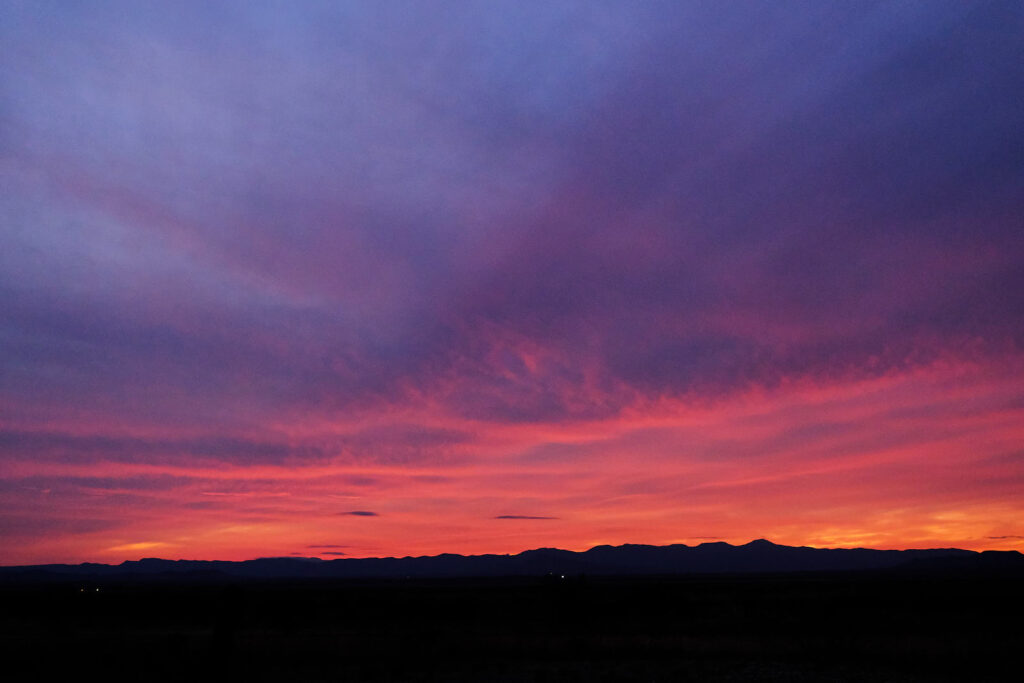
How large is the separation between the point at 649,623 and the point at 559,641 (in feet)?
42.1

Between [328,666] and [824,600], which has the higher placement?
[824,600]

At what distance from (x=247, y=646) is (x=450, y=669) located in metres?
10.5

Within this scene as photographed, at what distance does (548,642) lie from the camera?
101 ft

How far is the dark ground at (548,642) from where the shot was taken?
2078cm

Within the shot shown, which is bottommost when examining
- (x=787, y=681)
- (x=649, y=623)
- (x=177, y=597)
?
(x=787, y=681)

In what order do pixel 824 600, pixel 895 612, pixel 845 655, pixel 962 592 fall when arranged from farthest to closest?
1. pixel 962 592
2. pixel 824 600
3. pixel 895 612
4. pixel 845 655

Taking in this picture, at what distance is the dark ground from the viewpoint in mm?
20781

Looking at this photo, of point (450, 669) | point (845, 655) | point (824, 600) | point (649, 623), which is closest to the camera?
point (450, 669)

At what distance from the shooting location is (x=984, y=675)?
20.2 m

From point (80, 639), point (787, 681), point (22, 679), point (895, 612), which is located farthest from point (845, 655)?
point (80, 639)

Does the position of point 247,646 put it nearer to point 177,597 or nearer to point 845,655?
point 845,655

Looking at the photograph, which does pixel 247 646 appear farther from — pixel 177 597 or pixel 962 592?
pixel 962 592

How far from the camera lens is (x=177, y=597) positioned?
7331 cm

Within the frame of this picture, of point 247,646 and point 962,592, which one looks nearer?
point 247,646
